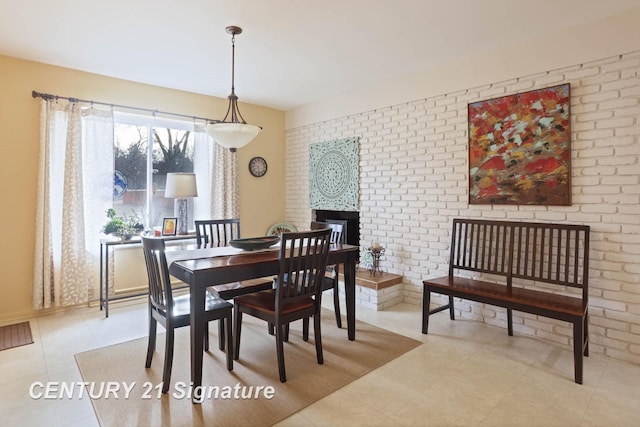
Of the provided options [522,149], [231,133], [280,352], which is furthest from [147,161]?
[522,149]

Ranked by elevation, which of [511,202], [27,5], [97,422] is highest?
[27,5]

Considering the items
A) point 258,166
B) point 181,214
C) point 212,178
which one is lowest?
point 181,214

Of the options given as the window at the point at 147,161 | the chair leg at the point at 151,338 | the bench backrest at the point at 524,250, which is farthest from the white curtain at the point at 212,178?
the bench backrest at the point at 524,250

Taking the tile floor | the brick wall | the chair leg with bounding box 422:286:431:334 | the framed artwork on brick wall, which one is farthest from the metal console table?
the framed artwork on brick wall

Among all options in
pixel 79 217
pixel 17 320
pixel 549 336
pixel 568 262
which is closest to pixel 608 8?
pixel 568 262

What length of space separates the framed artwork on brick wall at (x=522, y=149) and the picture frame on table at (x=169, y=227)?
127 inches

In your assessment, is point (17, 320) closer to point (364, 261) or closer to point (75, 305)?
point (75, 305)

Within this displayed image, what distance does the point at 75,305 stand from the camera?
3568 mm

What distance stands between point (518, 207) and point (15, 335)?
14.8 ft

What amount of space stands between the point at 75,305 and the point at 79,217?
36.8 inches

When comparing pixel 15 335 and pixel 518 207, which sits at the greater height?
pixel 518 207

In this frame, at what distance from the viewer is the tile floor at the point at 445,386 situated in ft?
6.04

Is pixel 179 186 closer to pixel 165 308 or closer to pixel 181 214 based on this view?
pixel 181 214

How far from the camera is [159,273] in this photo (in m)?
2.10
